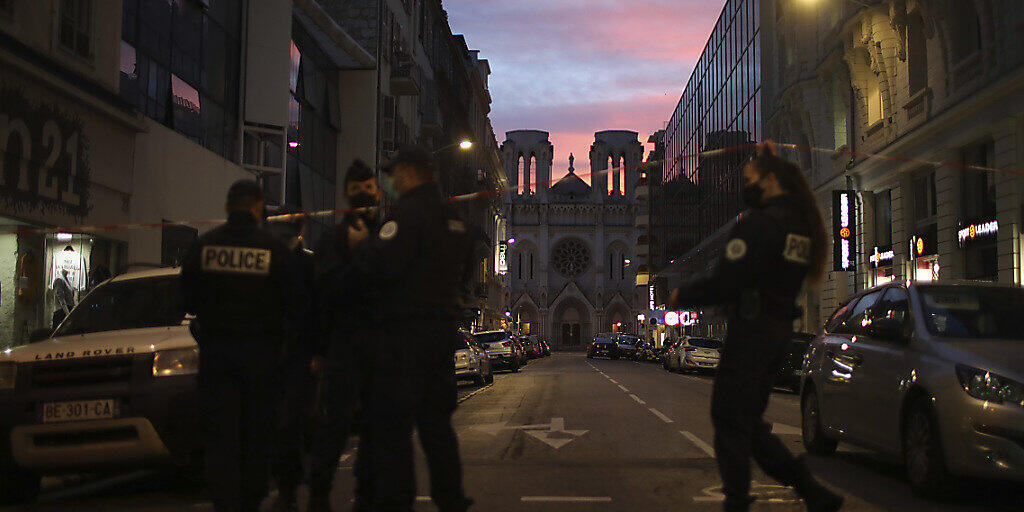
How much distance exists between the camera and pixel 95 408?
21.9 feet

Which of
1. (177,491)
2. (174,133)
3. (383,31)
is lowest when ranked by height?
(177,491)

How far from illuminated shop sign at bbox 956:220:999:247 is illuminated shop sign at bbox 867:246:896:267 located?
522 cm

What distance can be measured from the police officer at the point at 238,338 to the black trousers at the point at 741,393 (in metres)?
2.38

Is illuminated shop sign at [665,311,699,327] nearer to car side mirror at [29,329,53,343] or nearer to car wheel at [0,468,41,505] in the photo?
car side mirror at [29,329,53,343]

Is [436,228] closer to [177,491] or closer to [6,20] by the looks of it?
[177,491]

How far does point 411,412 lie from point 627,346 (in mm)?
58665

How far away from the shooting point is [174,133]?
1848cm

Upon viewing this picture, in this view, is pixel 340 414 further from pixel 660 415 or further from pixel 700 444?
pixel 660 415

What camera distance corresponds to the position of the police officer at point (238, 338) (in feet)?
16.8

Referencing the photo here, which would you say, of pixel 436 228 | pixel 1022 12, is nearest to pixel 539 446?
pixel 436 228

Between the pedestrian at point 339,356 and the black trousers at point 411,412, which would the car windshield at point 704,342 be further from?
the black trousers at point 411,412

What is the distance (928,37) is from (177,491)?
79.6ft

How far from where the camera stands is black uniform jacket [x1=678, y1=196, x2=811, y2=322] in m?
4.74

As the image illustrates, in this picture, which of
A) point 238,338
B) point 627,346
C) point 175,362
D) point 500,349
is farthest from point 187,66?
point 627,346
